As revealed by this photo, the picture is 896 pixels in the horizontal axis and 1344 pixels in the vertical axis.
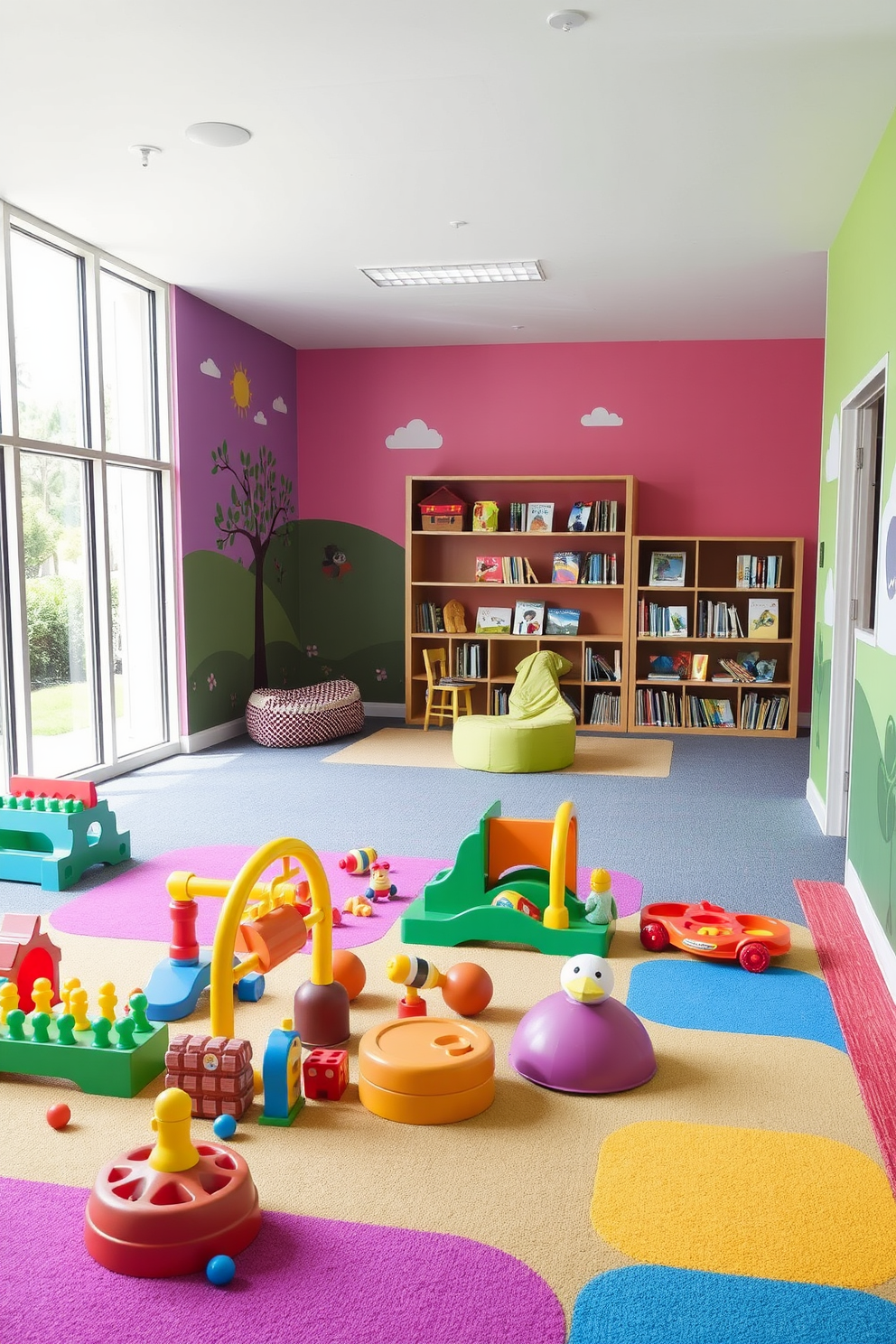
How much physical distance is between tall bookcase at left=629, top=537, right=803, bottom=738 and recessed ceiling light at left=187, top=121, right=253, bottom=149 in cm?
422

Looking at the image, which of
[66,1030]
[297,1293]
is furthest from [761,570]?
[297,1293]

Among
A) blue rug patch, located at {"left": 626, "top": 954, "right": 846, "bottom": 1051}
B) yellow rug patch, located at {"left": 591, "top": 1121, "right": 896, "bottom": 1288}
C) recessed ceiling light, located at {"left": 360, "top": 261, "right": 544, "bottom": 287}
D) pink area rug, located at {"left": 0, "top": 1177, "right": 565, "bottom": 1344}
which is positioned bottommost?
pink area rug, located at {"left": 0, "top": 1177, "right": 565, "bottom": 1344}

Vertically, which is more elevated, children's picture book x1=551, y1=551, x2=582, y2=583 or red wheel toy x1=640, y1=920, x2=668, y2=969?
children's picture book x1=551, y1=551, x2=582, y2=583

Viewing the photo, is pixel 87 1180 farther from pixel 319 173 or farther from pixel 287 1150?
pixel 319 173

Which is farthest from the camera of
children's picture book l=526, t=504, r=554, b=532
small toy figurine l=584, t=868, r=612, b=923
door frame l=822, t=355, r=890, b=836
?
children's picture book l=526, t=504, r=554, b=532

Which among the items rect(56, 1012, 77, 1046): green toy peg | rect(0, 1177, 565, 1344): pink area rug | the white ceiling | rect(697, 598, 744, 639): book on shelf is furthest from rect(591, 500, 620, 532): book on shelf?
rect(0, 1177, 565, 1344): pink area rug

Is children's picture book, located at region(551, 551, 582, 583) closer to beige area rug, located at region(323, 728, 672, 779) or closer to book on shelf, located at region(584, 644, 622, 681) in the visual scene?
book on shelf, located at region(584, 644, 622, 681)

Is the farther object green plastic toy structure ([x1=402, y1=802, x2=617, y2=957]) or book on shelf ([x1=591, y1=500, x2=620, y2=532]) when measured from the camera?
book on shelf ([x1=591, y1=500, x2=620, y2=532])

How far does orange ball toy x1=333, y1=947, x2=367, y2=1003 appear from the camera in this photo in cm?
298

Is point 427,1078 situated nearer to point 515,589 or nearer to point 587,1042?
point 587,1042

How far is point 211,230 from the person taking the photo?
533cm

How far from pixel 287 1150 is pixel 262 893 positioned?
82cm

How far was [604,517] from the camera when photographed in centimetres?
778

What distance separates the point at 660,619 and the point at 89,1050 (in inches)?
230
